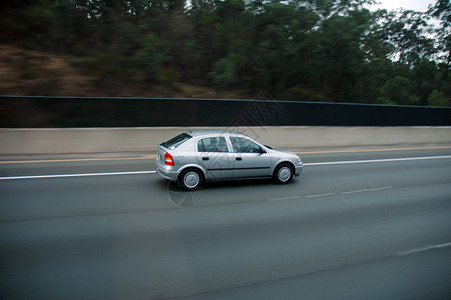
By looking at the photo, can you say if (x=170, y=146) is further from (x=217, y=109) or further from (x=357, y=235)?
(x=217, y=109)

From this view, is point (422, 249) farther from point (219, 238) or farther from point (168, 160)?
point (168, 160)

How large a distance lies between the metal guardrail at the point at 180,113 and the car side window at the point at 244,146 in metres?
4.98

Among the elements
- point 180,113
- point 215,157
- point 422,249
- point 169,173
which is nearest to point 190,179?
point 169,173

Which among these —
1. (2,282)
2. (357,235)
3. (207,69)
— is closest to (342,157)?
(357,235)

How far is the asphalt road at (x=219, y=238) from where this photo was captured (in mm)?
4051

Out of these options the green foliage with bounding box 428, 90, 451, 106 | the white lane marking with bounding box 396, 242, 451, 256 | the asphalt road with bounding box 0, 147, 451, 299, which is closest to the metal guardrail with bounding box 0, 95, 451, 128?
the asphalt road with bounding box 0, 147, 451, 299

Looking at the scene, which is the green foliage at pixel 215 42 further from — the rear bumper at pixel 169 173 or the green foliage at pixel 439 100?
the green foliage at pixel 439 100

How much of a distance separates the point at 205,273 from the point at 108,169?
628 cm

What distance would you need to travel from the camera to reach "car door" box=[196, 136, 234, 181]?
25.1 ft

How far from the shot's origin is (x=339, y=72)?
21984mm

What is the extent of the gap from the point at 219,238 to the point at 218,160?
270 centimetres

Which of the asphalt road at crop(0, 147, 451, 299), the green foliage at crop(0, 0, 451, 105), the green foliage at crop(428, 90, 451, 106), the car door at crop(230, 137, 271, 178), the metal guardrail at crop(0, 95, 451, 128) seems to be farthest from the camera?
the green foliage at crop(428, 90, 451, 106)

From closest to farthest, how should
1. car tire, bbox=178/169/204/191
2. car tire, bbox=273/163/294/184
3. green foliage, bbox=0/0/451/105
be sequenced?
car tire, bbox=178/169/204/191, car tire, bbox=273/163/294/184, green foliage, bbox=0/0/451/105

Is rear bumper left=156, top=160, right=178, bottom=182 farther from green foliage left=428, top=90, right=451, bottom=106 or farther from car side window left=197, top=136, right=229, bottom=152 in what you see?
green foliage left=428, top=90, right=451, bottom=106
